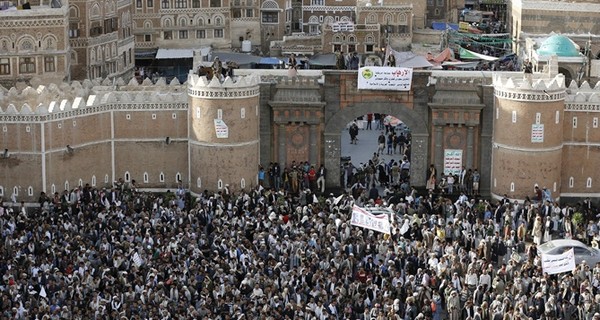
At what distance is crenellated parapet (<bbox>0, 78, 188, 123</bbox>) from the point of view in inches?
2144

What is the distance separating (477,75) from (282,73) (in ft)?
24.7

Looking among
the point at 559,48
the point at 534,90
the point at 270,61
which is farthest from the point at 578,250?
the point at 270,61

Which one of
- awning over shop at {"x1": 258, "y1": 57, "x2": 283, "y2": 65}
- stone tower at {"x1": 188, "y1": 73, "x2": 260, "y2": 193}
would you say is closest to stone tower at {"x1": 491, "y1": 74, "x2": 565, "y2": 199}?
stone tower at {"x1": 188, "y1": 73, "x2": 260, "y2": 193}

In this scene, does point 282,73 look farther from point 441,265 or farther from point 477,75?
point 441,265

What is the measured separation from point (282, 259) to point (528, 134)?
1326 centimetres

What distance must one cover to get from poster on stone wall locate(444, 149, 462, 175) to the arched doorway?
2.53 feet

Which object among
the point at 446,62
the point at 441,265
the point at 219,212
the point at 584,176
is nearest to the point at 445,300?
the point at 441,265

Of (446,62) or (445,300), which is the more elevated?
(446,62)

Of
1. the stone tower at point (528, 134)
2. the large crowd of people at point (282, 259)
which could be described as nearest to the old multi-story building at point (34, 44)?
the large crowd of people at point (282, 259)

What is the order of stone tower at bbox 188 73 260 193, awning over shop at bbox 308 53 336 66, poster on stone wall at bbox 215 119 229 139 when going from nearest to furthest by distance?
stone tower at bbox 188 73 260 193 → poster on stone wall at bbox 215 119 229 139 → awning over shop at bbox 308 53 336 66

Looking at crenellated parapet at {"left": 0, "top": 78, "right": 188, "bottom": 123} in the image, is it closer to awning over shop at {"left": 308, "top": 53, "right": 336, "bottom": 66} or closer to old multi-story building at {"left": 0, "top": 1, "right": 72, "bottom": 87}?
old multi-story building at {"left": 0, "top": 1, "right": 72, "bottom": 87}

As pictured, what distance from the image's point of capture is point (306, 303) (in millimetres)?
41906

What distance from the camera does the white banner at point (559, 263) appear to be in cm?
4369

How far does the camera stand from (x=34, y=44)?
69.9 metres
